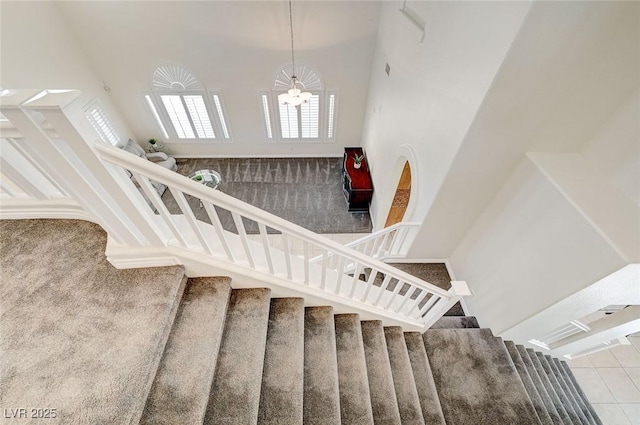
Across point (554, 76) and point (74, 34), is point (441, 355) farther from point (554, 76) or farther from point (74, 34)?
point (74, 34)

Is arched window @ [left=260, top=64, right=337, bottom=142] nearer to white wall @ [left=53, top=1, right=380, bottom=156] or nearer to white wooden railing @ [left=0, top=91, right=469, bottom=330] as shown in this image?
white wall @ [left=53, top=1, right=380, bottom=156]

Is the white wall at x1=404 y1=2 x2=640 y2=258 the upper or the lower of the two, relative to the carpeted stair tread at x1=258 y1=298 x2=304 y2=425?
upper

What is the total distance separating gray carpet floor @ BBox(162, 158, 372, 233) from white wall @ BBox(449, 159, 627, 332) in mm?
2389

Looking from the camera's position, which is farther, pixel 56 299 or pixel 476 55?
pixel 476 55

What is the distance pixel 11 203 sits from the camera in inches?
65.8

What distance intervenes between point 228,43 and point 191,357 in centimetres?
524

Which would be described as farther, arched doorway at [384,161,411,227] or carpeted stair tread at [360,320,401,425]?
arched doorway at [384,161,411,227]

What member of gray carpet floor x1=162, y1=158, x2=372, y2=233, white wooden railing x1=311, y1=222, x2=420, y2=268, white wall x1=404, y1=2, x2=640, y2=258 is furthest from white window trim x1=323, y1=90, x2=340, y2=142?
white wall x1=404, y1=2, x2=640, y2=258

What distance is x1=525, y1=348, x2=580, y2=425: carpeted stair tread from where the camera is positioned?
2260 millimetres

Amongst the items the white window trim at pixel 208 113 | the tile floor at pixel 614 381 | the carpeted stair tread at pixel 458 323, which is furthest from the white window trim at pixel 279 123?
the tile floor at pixel 614 381

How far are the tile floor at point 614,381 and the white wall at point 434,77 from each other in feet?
9.37

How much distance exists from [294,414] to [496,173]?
93.0 inches

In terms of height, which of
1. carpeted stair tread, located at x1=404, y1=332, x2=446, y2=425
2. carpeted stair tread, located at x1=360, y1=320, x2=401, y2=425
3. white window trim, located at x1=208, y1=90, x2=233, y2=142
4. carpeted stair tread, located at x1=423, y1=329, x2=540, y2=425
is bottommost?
carpeted stair tread, located at x1=423, y1=329, x2=540, y2=425

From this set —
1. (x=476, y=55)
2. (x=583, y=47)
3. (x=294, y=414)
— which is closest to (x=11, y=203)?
(x=294, y=414)
